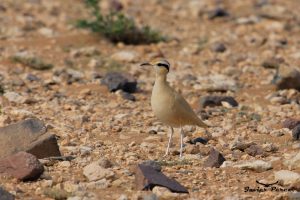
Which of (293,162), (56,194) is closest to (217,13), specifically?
(293,162)

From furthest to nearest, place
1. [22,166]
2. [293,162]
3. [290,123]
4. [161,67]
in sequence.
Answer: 1. [290,123]
2. [161,67]
3. [293,162]
4. [22,166]

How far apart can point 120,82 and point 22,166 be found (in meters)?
4.51

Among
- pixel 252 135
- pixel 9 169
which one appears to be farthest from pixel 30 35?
pixel 9 169

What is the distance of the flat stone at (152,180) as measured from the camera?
20.6ft

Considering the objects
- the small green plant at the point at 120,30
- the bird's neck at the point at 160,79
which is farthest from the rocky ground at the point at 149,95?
the bird's neck at the point at 160,79

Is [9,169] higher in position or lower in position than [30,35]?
lower

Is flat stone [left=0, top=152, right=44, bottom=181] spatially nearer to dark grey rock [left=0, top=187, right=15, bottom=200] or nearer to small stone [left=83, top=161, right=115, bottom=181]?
small stone [left=83, top=161, right=115, bottom=181]

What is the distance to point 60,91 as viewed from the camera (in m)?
10.8

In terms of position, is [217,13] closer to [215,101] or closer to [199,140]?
[215,101]

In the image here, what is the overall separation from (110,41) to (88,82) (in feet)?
8.00

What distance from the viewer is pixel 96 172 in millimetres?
6613

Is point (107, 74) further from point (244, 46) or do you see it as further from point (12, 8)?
point (12, 8)

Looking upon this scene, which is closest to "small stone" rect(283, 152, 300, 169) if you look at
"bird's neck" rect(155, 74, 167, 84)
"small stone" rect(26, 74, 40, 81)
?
"bird's neck" rect(155, 74, 167, 84)

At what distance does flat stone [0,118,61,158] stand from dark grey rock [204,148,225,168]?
4.57 ft
